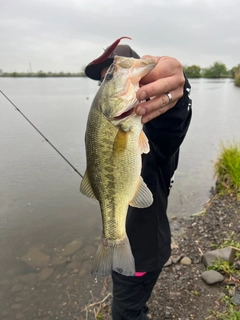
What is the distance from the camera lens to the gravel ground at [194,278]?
3291mm

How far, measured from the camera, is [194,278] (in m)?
3.82

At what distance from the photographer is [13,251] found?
5.37 metres

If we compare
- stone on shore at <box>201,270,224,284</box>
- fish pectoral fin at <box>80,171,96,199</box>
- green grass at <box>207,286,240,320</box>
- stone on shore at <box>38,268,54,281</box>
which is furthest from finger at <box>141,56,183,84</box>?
stone on shore at <box>38,268,54,281</box>

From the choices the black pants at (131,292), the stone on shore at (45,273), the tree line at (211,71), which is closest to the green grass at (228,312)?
the black pants at (131,292)

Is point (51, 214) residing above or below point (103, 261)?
below

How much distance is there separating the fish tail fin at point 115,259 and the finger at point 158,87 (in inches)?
36.1

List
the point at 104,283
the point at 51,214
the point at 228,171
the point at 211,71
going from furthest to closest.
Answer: the point at 211,71
the point at 228,171
the point at 51,214
the point at 104,283

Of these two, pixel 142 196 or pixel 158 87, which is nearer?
pixel 158 87

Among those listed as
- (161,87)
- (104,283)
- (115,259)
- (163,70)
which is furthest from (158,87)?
(104,283)

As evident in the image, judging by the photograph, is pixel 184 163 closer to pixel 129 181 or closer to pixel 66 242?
pixel 66 242

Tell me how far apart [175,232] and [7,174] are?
17.8 ft

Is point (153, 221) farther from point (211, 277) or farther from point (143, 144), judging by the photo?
point (211, 277)

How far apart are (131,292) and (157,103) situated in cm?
162

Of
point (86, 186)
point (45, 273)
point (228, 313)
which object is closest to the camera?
point (86, 186)
